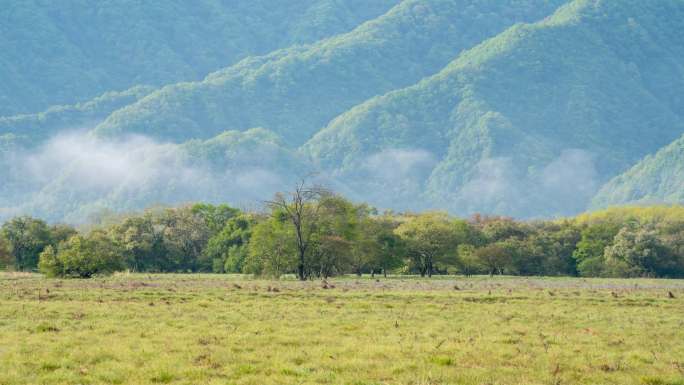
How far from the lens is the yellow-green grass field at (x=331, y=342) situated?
75.5 ft

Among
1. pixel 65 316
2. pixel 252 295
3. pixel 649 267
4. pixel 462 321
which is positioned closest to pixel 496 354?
pixel 462 321

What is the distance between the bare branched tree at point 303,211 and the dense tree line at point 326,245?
0.11 m

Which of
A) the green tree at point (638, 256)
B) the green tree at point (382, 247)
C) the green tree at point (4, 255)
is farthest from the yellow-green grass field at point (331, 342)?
the green tree at point (638, 256)

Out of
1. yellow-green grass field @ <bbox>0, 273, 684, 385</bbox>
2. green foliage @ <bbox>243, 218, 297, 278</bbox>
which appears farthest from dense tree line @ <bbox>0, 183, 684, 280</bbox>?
yellow-green grass field @ <bbox>0, 273, 684, 385</bbox>

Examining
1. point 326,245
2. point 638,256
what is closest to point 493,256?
point 638,256

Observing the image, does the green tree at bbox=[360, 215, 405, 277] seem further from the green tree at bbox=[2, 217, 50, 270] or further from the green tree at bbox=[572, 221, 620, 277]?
the green tree at bbox=[2, 217, 50, 270]

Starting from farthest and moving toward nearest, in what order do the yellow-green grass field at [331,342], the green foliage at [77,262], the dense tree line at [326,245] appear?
the dense tree line at [326,245] < the green foliage at [77,262] < the yellow-green grass field at [331,342]

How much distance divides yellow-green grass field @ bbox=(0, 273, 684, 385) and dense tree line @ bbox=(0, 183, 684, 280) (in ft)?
122

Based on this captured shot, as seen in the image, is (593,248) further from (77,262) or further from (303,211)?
(77,262)

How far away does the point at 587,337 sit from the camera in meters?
30.4

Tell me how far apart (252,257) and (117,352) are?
57.1 metres

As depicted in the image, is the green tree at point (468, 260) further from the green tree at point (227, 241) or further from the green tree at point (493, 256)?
the green tree at point (227, 241)

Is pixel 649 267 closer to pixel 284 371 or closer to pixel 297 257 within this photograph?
pixel 297 257

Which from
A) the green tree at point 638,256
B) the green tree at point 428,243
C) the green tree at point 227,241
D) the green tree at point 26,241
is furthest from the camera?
the green tree at point 638,256
